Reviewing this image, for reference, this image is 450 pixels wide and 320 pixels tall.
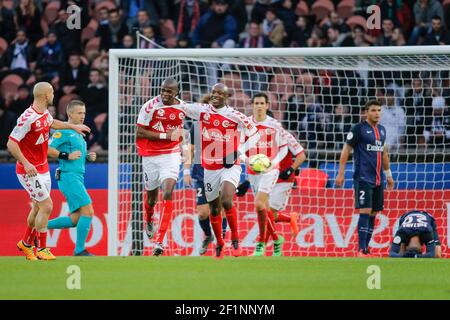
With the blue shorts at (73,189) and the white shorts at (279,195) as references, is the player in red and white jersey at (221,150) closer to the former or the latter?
the blue shorts at (73,189)

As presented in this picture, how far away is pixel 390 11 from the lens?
18688mm

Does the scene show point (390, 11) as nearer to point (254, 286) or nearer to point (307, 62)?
point (307, 62)

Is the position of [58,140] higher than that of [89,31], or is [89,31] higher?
[89,31]

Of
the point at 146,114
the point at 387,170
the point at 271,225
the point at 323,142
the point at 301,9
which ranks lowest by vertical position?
the point at 271,225

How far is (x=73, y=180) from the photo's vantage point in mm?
13219

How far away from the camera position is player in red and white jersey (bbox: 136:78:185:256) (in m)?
12.5

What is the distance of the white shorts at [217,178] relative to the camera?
12.3 meters

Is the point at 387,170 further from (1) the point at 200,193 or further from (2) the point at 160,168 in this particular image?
(2) the point at 160,168

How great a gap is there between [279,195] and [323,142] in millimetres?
1530

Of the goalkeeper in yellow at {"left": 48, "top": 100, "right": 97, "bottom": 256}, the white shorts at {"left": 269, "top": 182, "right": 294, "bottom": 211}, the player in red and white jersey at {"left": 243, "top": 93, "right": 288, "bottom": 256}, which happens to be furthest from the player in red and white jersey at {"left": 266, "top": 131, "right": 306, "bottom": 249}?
the goalkeeper in yellow at {"left": 48, "top": 100, "right": 97, "bottom": 256}

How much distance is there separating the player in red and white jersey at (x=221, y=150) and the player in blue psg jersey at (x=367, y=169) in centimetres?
177

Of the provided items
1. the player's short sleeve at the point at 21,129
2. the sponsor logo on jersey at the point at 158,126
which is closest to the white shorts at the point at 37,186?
the player's short sleeve at the point at 21,129

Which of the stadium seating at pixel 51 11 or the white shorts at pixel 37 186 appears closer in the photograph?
the white shorts at pixel 37 186

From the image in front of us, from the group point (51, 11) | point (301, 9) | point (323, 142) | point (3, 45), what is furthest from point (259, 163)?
point (3, 45)
